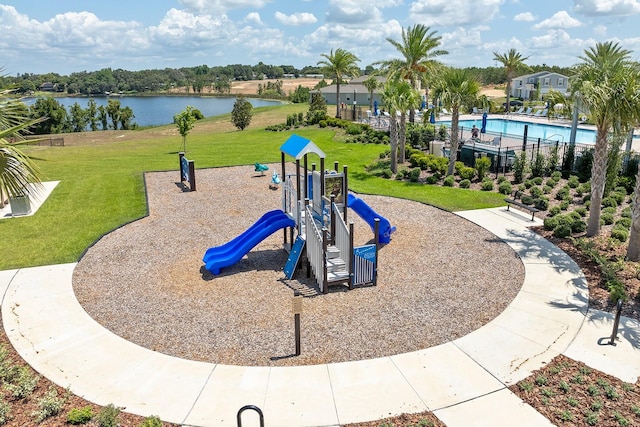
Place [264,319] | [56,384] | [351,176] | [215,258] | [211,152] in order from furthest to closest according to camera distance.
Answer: [211,152], [351,176], [215,258], [264,319], [56,384]

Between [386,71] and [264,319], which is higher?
[386,71]

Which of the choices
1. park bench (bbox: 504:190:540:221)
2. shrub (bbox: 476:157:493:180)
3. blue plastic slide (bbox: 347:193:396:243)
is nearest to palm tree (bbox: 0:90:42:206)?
blue plastic slide (bbox: 347:193:396:243)

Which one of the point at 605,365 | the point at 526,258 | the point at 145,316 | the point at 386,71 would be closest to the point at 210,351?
the point at 145,316

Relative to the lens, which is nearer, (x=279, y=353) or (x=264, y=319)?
(x=279, y=353)

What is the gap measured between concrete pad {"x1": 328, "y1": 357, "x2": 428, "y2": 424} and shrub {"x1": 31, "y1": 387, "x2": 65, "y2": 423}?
4332 millimetres

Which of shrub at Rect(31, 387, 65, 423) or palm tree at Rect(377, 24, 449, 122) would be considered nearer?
shrub at Rect(31, 387, 65, 423)

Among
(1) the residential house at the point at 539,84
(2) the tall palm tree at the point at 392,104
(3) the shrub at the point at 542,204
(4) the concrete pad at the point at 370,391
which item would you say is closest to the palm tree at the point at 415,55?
(2) the tall palm tree at the point at 392,104

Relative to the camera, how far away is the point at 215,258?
41.0 ft

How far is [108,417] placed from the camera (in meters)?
6.81

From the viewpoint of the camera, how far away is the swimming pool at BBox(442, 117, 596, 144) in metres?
37.6

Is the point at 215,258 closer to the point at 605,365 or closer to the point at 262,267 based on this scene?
the point at 262,267

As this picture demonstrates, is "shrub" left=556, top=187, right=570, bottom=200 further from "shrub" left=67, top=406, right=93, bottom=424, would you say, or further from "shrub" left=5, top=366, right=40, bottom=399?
"shrub" left=5, top=366, right=40, bottom=399

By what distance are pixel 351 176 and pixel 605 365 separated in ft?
56.2

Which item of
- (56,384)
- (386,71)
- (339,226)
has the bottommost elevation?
(56,384)
